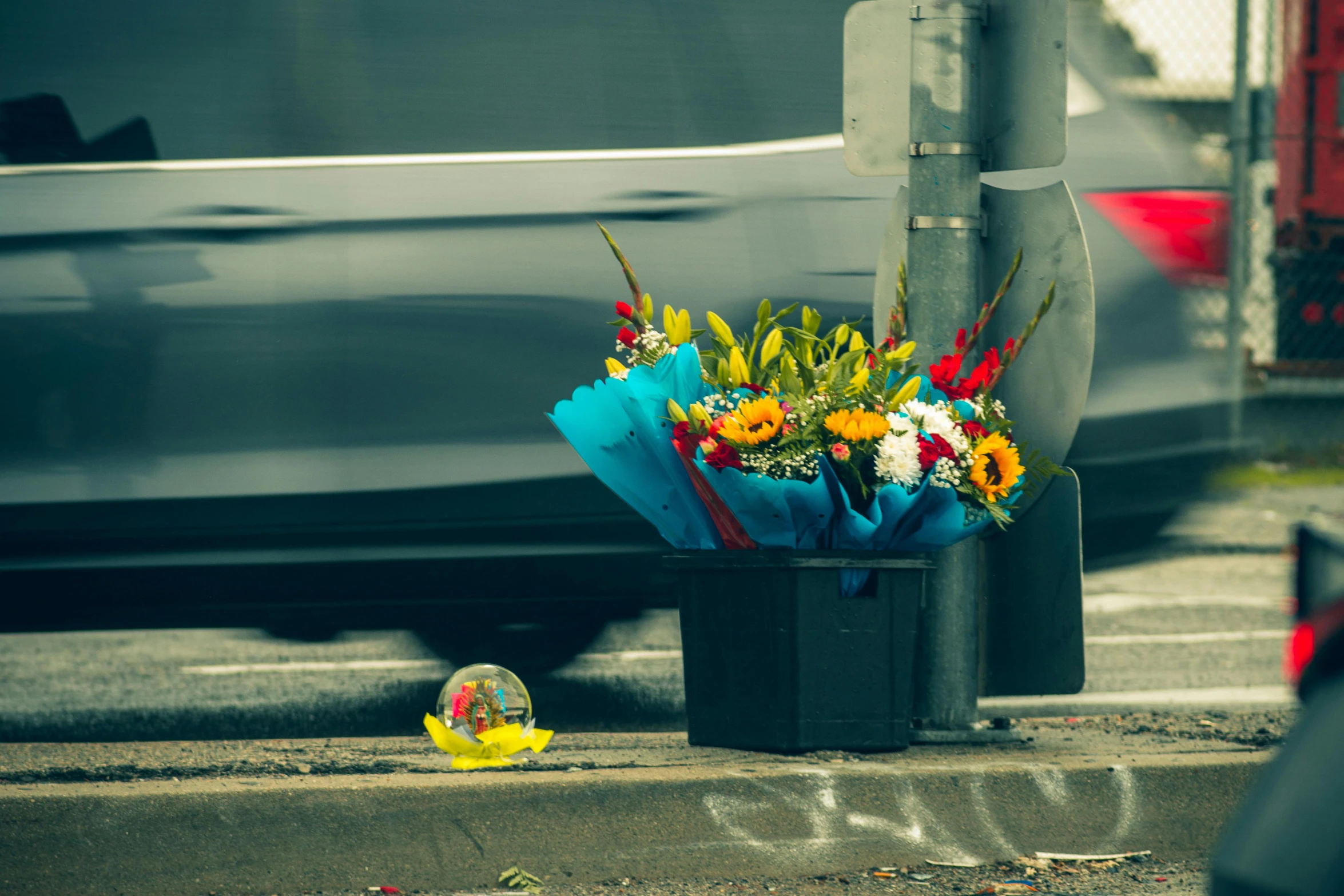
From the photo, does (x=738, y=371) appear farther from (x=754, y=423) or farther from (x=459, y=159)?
(x=459, y=159)

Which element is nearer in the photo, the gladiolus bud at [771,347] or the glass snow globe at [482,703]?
the gladiolus bud at [771,347]

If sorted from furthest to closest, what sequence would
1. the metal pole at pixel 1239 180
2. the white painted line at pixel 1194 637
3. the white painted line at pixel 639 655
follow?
the metal pole at pixel 1239 180
the white painted line at pixel 1194 637
the white painted line at pixel 639 655

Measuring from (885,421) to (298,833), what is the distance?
1277 mm

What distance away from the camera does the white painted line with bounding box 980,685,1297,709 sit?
174 inches

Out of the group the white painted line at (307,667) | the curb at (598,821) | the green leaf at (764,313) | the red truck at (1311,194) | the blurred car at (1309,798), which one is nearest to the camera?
the blurred car at (1309,798)

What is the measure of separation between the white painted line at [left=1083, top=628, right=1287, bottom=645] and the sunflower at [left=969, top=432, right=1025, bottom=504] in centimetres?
267

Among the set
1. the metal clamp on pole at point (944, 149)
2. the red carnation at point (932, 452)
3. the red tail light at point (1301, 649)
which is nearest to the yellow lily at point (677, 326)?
the red carnation at point (932, 452)

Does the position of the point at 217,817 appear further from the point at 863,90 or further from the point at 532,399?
the point at 863,90

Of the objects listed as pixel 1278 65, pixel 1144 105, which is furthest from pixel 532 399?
pixel 1278 65

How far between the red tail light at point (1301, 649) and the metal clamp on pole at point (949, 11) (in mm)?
2272

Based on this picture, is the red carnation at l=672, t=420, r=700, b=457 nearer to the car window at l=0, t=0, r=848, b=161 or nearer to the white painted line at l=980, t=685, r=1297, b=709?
the car window at l=0, t=0, r=848, b=161

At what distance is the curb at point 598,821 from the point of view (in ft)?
9.36

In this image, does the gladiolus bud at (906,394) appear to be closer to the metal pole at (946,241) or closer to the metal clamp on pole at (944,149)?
the metal pole at (946,241)

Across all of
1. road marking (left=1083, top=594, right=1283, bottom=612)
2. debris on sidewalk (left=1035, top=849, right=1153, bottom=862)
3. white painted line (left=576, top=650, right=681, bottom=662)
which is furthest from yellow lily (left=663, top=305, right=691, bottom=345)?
road marking (left=1083, top=594, right=1283, bottom=612)
